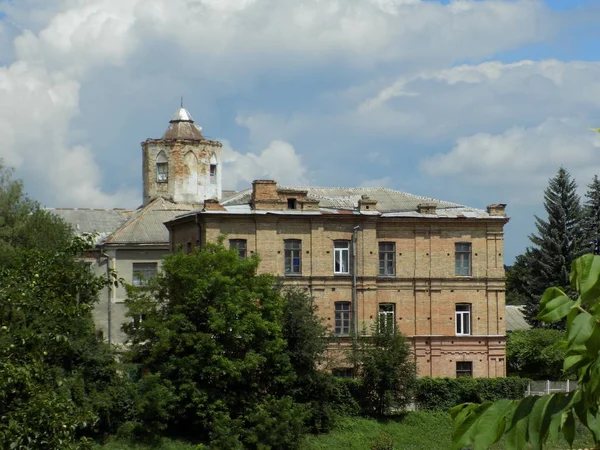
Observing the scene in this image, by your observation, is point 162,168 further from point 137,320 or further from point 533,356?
point 533,356

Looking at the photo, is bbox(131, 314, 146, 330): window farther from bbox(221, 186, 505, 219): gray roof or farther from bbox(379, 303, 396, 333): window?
bbox(379, 303, 396, 333): window

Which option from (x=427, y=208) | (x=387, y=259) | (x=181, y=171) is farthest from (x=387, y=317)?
(x=181, y=171)

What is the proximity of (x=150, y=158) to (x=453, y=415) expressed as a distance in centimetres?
6398

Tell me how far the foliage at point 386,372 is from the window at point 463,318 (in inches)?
154

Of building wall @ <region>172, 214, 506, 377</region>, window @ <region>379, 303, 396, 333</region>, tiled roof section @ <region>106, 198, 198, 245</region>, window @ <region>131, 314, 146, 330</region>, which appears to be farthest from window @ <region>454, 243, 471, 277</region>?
tiled roof section @ <region>106, 198, 198, 245</region>

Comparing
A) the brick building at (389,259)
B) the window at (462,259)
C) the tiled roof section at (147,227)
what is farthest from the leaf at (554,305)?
the tiled roof section at (147,227)

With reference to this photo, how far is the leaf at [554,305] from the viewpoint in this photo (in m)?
4.71

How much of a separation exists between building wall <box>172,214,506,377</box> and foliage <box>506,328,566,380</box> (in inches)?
150

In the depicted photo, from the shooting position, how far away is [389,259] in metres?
48.1

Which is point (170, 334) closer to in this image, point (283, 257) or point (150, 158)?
point (283, 257)

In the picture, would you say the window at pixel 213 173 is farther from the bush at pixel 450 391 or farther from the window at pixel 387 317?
the bush at pixel 450 391

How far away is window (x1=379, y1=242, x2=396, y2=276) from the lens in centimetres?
4781

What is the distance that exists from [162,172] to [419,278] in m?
25.2

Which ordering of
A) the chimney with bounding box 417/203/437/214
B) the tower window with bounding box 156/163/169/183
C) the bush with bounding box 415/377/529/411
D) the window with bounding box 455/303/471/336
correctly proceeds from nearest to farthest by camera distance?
the bush with bounding box 415/377/529/411
the window with bounding box 455/303/471/336
the chimney with bounding box 417/203/437/214
the tower window with bounding box 156/163/169/183
